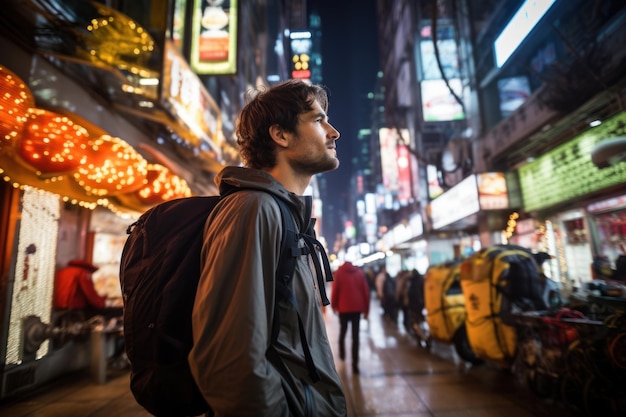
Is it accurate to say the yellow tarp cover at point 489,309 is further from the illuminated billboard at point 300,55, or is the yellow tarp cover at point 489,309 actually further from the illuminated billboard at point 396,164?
the illuminated billboard at point 300,55

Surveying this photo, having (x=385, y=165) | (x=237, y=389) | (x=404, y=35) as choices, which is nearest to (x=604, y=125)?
(x=237, y=389)

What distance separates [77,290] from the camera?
6.55 m

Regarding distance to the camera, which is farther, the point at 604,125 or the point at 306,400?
the point at 604,125

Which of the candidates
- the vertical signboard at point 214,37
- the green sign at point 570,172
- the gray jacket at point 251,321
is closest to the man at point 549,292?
the green sign at point 570,172

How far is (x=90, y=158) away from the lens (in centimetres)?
540

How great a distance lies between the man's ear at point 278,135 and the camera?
1747 millimetres

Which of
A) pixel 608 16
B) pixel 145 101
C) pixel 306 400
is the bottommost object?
pixel 306 400

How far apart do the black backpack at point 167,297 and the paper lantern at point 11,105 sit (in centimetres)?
343

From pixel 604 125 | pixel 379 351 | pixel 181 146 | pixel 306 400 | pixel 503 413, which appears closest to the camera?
pixel 306 400

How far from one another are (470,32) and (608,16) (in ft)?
27.1

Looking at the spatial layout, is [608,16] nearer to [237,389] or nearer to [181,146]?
[237,389]

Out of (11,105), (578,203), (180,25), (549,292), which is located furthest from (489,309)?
(180,25)

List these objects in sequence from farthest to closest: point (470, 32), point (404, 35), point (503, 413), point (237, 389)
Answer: point (404, 35) < point (470, 32) < point (503, 413) < point (237, 389)

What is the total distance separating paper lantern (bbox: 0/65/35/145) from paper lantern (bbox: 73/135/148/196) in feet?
4.70
